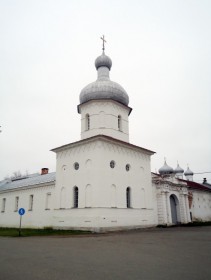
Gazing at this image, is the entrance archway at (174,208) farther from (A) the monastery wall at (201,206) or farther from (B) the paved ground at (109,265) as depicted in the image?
(B) the paved ground at (109,265)

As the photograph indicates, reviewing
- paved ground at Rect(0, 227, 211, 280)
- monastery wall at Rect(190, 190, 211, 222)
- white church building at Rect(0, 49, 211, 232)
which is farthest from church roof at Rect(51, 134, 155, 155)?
monastery wall at Rect(190, 190, 211, 222)

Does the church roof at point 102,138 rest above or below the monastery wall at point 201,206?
above

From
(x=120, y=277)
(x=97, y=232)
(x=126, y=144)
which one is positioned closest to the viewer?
(x=120, y=277)

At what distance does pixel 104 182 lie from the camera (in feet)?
65.1

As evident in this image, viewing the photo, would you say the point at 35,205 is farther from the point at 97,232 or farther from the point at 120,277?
the point at 120,277

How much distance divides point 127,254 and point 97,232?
9.81 metres

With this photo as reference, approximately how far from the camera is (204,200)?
41.7 metres

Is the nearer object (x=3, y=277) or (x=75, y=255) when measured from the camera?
(x=3, y=277)

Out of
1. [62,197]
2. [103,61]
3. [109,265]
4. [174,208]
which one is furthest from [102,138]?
[174,208]

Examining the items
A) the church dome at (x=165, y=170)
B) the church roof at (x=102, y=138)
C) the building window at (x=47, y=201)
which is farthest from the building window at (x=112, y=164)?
the church dome at (x=165, y=170)

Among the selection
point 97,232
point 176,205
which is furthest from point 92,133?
point 176,205

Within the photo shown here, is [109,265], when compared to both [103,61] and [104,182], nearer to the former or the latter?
[104,182]

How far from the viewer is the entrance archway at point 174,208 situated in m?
27.8

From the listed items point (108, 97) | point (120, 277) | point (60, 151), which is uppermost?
point (108, 97)
